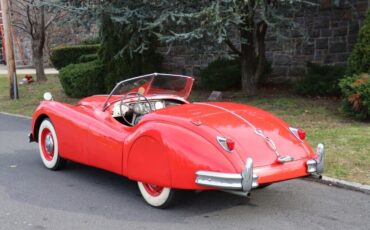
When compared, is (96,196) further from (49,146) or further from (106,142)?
(49,146)

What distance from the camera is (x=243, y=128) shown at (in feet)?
16.0

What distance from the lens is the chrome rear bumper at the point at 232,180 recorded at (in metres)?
4.29

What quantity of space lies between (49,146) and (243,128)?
2.91m

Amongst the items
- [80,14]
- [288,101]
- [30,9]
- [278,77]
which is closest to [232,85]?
[278,77]

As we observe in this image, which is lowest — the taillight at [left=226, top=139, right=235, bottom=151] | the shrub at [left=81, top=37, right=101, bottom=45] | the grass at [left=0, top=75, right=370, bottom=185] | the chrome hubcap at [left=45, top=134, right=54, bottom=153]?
the grass at [left=0, top=75, right=370, bottom=185]

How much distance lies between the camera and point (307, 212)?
16.1 ft

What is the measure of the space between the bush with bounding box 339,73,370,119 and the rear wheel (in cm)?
525

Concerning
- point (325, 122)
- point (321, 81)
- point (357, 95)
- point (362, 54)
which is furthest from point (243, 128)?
point (321, 81)

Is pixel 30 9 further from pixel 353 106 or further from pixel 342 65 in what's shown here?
pixel 353 106

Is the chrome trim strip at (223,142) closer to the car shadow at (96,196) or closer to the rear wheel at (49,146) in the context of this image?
the car shadow at (96,196)

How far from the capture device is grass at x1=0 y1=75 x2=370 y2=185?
6.34 meters

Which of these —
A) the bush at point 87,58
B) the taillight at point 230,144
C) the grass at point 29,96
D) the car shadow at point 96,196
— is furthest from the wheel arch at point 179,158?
the bush at point 87,58

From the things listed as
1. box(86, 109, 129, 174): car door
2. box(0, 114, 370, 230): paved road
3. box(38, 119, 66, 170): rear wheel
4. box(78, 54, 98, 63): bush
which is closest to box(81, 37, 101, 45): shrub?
box(78, 54, 98, 63): bush

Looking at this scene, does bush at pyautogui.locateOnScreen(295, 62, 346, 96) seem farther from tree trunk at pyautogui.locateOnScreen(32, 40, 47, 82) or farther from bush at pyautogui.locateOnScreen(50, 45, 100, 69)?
bush at pyautogui.locateOnScreen(50, 45, 100, 69)
